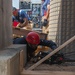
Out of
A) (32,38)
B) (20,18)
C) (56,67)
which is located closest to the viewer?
(56,67)

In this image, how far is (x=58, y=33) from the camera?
9.16m

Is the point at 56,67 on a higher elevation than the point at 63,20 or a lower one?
Result: lower

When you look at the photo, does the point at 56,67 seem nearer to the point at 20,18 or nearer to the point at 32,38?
the point at 32,38

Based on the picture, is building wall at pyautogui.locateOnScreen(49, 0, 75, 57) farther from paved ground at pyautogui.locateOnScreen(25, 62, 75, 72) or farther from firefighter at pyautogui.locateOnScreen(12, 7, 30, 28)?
paved ground at pyautogui.locateOnScreen(25, 62, 75, 72)

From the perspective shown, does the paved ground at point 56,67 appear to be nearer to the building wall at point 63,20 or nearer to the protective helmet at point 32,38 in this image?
the protective helmet at point 32,38

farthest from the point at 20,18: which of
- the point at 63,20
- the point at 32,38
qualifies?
the point at 32,38

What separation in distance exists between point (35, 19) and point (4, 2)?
18337mm

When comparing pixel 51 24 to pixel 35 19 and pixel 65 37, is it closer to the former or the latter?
pixel 65 37

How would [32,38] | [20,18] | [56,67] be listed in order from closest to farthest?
1. [56,67]
2. [32,38]
3. [20,18]

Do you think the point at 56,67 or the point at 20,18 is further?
the point at 20,18

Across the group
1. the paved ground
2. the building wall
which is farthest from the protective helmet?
the building wall

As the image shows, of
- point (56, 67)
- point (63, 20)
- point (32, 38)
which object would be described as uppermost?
point (63, 20)

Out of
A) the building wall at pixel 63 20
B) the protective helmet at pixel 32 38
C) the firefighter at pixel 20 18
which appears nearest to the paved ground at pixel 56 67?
the protective helmet at pixel 32 38

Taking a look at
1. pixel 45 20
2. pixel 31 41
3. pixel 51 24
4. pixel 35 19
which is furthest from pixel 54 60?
pixel 35 19
